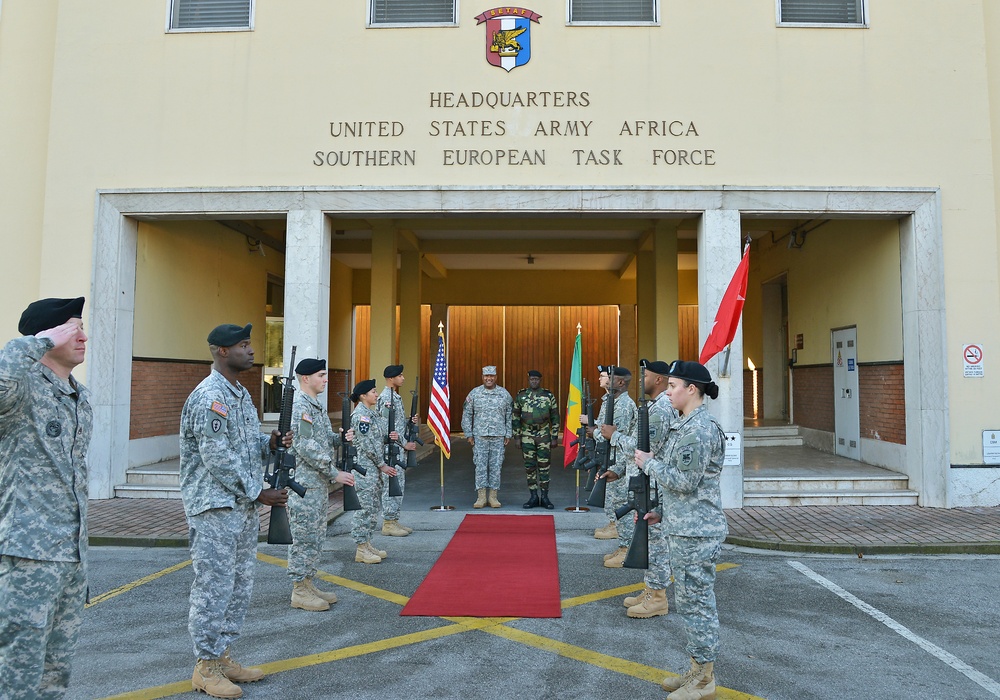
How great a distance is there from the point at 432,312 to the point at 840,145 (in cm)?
1199

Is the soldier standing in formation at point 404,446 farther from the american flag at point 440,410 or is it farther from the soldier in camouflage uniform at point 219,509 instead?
the soldier in camouflage uniform at point 219,509

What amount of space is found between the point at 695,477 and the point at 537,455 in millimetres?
5697

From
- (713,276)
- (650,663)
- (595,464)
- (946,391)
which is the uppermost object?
(713,276)

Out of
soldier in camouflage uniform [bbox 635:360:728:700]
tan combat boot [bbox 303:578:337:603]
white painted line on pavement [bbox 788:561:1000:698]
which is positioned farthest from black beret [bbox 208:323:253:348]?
white painted line on pavement [bbox 788:561:1000:698]

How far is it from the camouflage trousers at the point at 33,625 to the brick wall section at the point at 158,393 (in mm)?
7555

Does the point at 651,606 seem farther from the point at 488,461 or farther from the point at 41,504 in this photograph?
the point at 488,461

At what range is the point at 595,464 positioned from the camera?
730 centimetres

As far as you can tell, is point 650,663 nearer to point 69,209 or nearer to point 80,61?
point 69,209

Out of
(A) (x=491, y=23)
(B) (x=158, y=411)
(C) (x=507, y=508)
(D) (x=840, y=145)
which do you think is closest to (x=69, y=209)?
(B) (x=158, y=411)

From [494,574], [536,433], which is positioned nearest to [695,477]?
[494,574]

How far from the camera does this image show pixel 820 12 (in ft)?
32.4

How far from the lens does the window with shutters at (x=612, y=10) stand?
991cm

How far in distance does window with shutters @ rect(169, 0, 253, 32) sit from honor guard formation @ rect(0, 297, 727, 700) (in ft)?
23.6

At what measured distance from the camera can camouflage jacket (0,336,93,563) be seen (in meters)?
2.89
